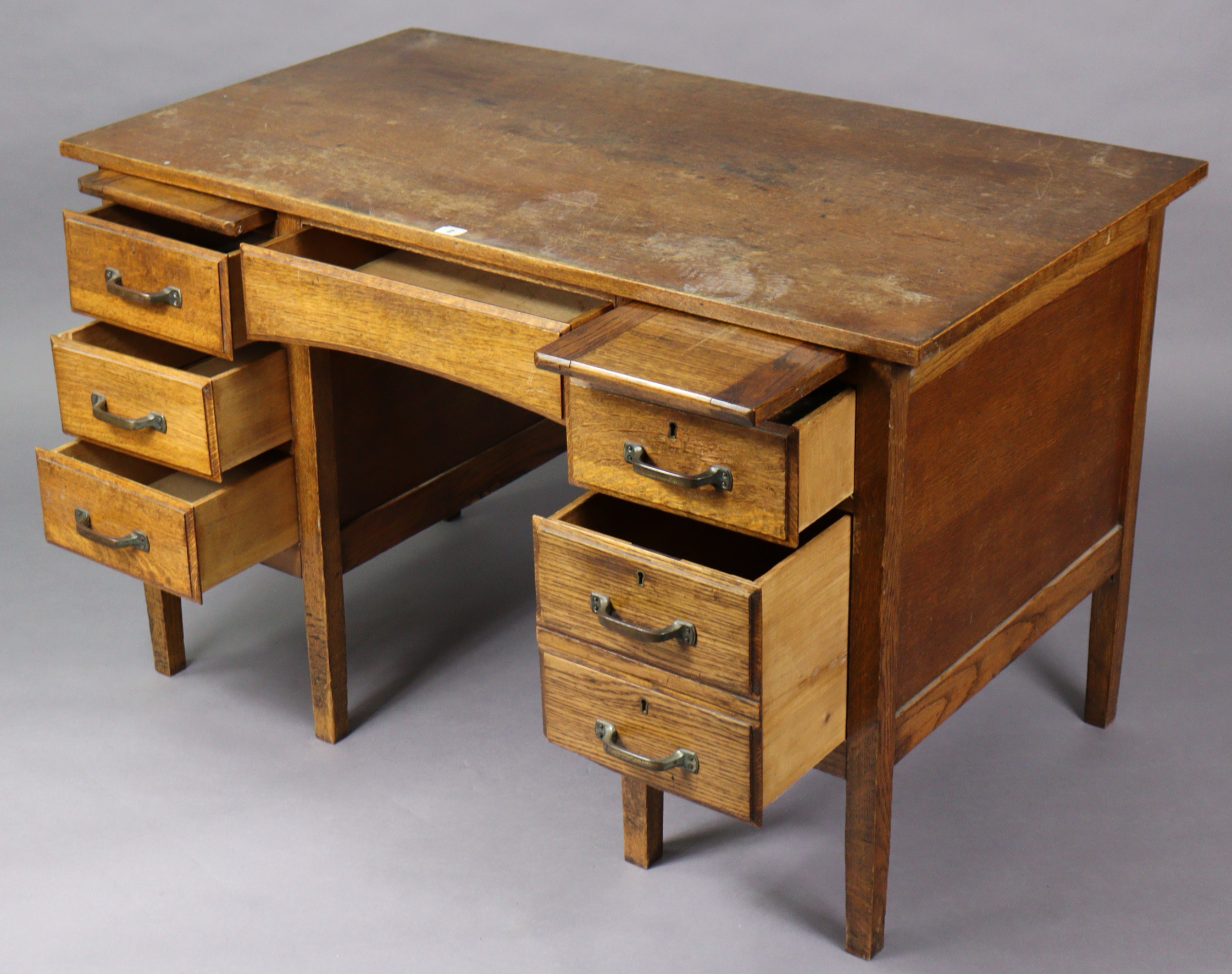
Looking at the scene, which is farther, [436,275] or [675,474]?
[436,275]

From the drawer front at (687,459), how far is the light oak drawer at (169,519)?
0.70 meters

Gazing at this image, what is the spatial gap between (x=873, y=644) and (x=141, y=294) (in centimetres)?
119

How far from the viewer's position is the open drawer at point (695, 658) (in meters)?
2.09

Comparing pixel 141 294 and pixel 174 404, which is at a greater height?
pixel 141 294

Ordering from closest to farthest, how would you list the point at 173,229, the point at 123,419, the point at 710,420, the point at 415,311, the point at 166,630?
the point at 710,420 < the point at 415,311 < the point at 123,419 < the point at 173,229 < the point at 166,630

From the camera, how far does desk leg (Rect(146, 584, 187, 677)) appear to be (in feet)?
9.98

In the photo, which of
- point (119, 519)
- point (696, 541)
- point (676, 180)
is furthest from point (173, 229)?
point (696, 541)

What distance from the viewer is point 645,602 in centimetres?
216

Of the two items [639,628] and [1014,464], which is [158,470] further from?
[1014,464]

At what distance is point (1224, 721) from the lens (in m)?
2.89

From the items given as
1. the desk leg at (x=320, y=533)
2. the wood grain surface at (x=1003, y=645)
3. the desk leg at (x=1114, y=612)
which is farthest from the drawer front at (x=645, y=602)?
the desk leg at (x=1114, y=612)

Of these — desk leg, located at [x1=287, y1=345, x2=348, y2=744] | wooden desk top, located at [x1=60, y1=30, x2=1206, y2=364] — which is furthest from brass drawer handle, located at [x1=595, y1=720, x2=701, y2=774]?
desk leg, located at [x1=287, y1=345, x2=348, y2=744]

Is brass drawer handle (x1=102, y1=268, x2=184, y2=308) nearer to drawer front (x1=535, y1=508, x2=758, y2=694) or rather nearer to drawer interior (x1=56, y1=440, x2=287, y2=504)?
drawer interior (x1=56, y1=440, x2=287, y2=504)

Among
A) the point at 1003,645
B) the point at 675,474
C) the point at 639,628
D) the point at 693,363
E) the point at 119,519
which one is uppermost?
the point at 693,363
